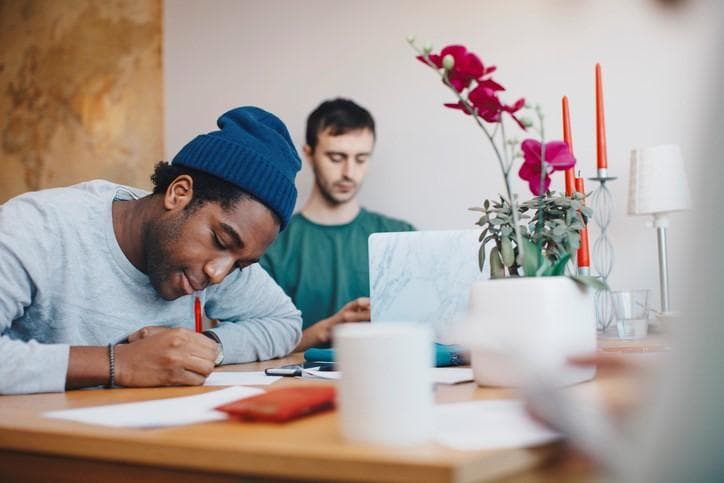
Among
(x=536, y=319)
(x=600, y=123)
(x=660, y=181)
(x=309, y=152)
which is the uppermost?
(x=309, y=152)

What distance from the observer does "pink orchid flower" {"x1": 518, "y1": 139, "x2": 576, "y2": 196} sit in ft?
3.42

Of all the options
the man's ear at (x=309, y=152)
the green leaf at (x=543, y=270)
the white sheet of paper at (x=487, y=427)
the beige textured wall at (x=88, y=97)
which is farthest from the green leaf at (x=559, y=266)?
the beige textured wall at (x=88, y=97)

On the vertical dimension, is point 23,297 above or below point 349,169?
below

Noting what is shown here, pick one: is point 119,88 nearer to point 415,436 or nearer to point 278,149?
point 278,149

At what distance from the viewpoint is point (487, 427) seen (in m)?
0.69

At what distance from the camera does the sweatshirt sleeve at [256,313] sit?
1612 millimetres

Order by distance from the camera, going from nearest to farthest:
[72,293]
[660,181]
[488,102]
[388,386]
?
[388,386]
[488,102]
[72,293]
[660,181]

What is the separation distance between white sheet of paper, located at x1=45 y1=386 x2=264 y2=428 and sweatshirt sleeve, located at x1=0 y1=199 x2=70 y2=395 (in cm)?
23

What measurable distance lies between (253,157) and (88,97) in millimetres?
2260

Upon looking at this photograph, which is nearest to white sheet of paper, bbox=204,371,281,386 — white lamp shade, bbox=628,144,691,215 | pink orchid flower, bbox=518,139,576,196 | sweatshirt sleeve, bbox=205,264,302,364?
sweatshirt sleeve, bbox=205,264,302,364

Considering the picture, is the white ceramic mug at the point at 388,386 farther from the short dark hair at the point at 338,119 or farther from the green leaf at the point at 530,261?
the short dark hair at the point at 338,119

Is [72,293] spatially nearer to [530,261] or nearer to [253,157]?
[253,157]

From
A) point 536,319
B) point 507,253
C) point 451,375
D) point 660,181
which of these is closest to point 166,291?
point 451,375

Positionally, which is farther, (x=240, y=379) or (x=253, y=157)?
(x=253, y=157)
